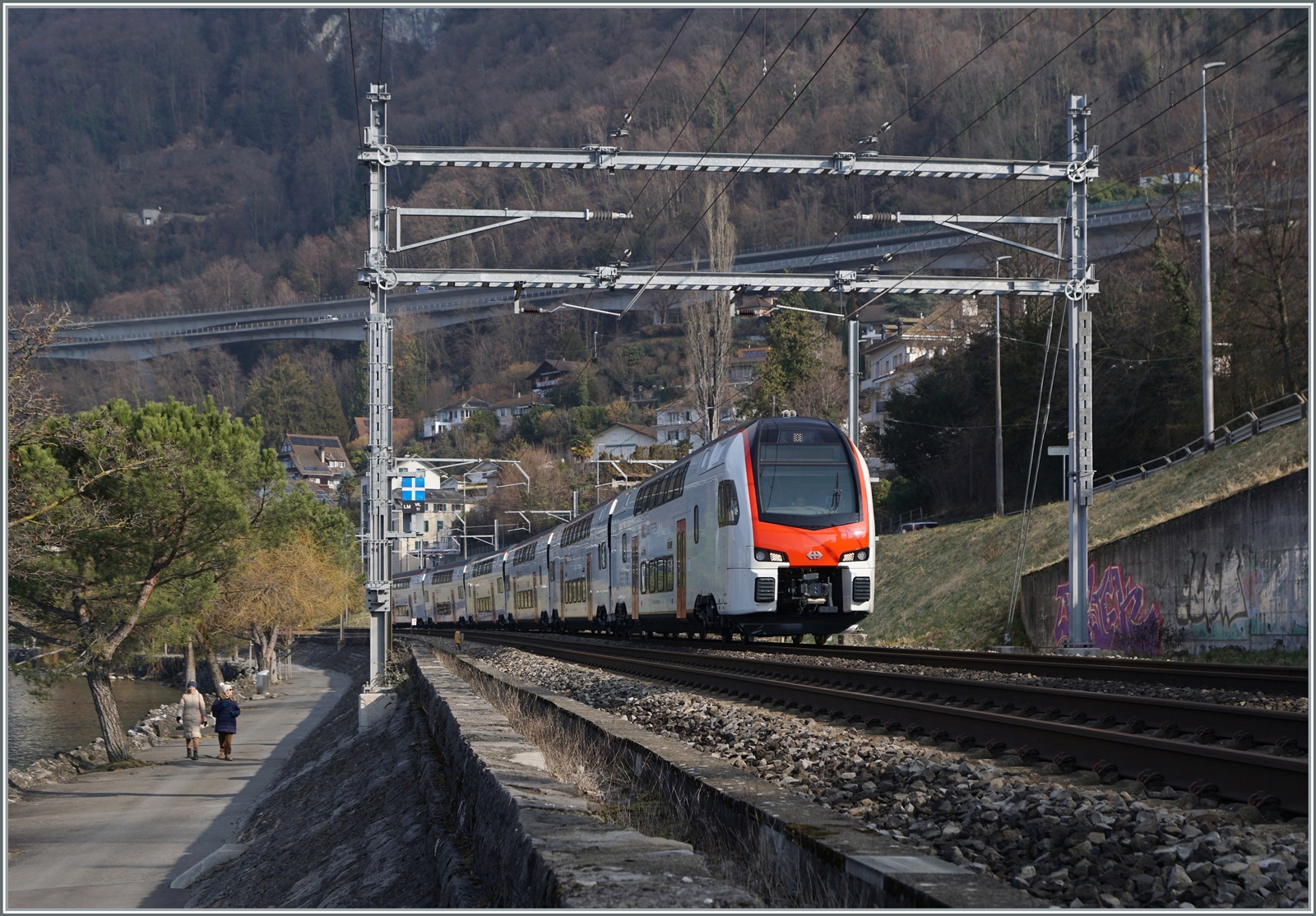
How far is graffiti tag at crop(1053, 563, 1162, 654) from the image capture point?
78.3 ft

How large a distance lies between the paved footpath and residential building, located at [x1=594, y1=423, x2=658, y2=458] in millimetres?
83229

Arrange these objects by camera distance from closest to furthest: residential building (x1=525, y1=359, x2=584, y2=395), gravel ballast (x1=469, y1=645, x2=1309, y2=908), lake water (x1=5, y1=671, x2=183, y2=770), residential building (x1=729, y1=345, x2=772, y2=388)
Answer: gravel ballast (x1=469, y1=645, x2=1309, y2=908)
lake water (x1=5, y1=671, x2=183, y2=770)
residential building (x1=729, y1=345, x2=772, y2=388)
residential building (x1=525, y1=359, x2=584, y2=395)

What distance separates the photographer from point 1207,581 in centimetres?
2222

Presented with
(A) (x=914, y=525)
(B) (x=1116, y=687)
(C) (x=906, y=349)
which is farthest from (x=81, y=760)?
(C) (x=906, y=349)

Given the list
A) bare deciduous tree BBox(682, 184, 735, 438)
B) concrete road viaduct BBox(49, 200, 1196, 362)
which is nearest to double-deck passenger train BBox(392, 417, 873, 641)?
bare deciduous tree BBox(682, 184, 735, 438)

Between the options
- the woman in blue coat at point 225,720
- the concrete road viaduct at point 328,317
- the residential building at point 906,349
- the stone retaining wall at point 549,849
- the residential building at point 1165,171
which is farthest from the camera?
the concrete road viaduct at point 328,317

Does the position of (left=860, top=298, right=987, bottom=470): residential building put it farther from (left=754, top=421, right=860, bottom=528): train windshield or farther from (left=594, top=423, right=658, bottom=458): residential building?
(left=754, top=421, right=860, bottom=528): train windshield

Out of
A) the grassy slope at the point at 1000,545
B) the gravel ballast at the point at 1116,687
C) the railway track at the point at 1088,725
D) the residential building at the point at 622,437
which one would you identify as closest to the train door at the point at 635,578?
the grassy slope at the point at 1000,545

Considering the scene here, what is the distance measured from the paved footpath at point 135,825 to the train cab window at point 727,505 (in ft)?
29.7

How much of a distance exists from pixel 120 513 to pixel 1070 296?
22.7 meters

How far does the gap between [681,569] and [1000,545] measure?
43.9ft

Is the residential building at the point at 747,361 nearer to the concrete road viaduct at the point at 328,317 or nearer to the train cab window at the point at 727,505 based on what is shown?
the concrete road viaduct at the point at 328,317

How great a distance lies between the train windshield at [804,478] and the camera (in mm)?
20281

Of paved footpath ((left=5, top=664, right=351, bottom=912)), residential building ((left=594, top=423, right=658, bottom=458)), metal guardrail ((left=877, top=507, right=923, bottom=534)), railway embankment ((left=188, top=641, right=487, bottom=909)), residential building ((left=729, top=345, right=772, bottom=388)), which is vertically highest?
residential building ((left=729, top=345, right=772, bottom=388))
